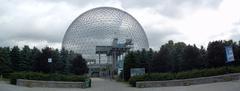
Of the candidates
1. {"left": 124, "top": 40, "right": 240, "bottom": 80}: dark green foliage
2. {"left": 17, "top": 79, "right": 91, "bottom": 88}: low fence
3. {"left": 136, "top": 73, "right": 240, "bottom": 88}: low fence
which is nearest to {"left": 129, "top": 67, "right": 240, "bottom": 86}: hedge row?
{"left": 136, "top": 73, "right": 240, "bottom": 88}: low fence

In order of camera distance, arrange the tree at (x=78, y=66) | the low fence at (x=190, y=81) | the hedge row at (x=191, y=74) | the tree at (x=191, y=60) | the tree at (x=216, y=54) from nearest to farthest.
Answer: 1. the low fence at (x=190, y=81)
2. the hedge row at (x=191, y=74)
3. the tree at (x=216, y=54)
4. the tree at (x=191, y=60)
5. the tree at (x=78, y=66)

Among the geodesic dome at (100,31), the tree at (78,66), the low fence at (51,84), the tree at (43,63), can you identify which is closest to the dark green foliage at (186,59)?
the low fence at (51,84)

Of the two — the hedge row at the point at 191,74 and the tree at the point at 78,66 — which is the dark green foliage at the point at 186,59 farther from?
the tree at the point at 78,66

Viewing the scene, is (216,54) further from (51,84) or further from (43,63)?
(43,63)

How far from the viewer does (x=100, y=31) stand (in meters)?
107

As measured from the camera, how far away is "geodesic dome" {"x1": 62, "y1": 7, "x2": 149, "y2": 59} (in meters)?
106

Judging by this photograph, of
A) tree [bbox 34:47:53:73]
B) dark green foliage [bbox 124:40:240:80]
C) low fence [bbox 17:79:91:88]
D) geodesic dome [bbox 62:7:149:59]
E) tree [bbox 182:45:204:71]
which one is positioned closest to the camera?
low fence [bbox 17:79:91:88]

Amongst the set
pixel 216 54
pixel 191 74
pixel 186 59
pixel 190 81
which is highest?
pixel 216 54

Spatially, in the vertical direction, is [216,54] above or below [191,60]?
above

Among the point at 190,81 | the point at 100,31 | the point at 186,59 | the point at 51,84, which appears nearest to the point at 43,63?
the point at 186,59

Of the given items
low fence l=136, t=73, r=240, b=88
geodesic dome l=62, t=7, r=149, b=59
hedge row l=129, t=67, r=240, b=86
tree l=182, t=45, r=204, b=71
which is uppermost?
geodesic dome l=62, t=7, r=149, b=59

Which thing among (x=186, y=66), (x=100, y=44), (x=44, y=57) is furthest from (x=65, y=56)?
(x=100, y=44)

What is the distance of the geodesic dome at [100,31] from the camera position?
10619 centimetres

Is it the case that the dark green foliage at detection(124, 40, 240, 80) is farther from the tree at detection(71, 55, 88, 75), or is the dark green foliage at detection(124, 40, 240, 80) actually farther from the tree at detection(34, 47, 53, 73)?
the tree at detection(71, 55, 88, 75)
